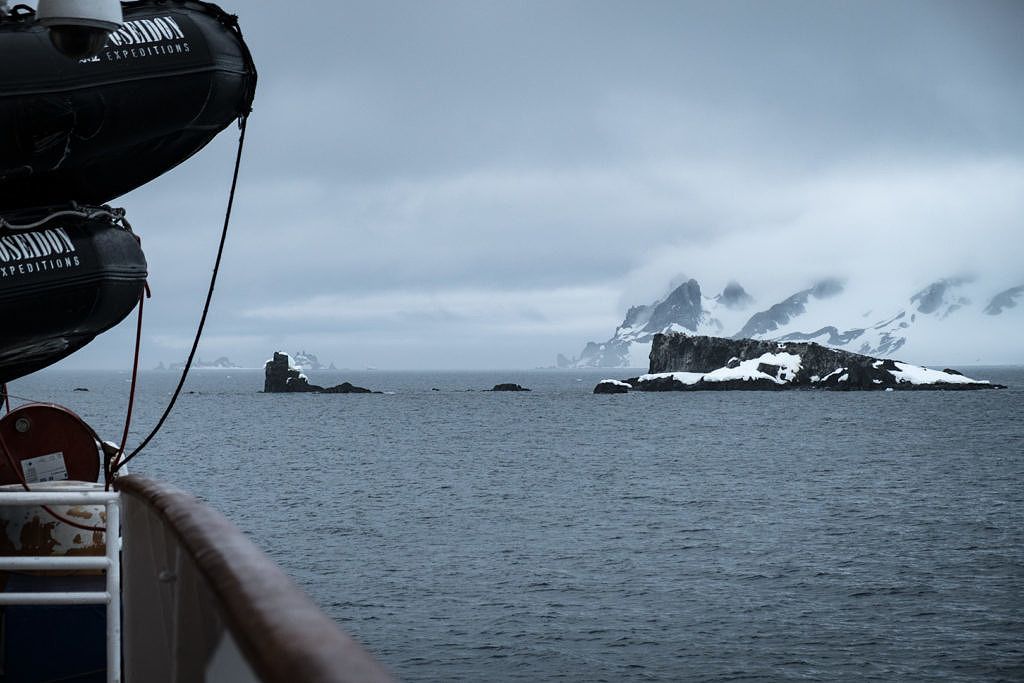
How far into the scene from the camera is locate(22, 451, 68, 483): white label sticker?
6.98m

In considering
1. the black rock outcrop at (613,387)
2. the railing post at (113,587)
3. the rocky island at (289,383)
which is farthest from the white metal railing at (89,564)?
the rocky island at (289,383)

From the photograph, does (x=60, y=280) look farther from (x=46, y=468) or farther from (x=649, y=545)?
(x=649, y=545)

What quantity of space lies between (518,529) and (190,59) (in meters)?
28.7

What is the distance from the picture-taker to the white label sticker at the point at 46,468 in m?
6.98

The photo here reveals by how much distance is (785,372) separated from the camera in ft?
460

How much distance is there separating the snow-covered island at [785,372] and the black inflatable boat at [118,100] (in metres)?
138

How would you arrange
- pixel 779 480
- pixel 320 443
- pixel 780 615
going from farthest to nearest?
pixel 320 443 < pixel 779 480 < pixel 780 615

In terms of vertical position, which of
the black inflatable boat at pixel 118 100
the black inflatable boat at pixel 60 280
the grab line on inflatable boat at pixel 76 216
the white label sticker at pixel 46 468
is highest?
the black inflatable boat at pixel 118 100

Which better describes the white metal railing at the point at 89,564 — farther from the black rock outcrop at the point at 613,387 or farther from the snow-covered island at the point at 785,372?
the black rock outcrop at the point at 613,387

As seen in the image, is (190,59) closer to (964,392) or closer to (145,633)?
(145,633)

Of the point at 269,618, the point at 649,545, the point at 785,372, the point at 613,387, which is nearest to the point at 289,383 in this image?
the point at 613,387

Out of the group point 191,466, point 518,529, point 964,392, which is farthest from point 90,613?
point 964,392

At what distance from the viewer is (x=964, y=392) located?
5364 inches

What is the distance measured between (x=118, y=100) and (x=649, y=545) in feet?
85.8
